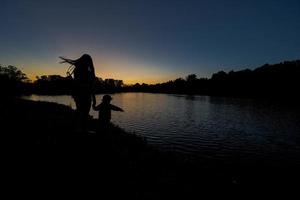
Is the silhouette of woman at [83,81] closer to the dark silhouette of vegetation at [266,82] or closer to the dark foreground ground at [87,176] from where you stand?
the dark foreground ground at [87,176]

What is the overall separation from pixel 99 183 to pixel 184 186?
381 cm

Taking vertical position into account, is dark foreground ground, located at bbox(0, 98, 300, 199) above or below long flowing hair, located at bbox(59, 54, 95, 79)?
below

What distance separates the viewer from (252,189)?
12172 mm

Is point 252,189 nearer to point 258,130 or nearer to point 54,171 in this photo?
point 54,171

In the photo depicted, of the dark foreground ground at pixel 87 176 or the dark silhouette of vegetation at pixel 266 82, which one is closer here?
the dark foreground ground at pixel 87 176

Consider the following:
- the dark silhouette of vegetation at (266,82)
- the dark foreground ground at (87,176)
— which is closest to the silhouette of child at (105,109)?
the dark foreground ground at (87,176)

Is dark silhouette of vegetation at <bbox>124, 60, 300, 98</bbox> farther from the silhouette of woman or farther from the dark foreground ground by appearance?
the silhouette of woman

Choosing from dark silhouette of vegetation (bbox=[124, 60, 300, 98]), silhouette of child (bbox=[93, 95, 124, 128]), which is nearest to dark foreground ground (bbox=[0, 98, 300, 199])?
silhouette of child (bbox=[93, 95, 124, 128])

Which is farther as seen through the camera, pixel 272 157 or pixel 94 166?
pixel 272 157

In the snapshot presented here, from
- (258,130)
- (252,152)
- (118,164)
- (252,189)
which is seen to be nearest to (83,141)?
(118,164)

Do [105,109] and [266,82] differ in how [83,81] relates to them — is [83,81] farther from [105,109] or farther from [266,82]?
[266,82]

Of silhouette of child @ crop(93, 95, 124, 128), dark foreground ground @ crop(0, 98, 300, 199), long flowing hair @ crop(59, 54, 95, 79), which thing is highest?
long flowing hair @ crop(59, 54, 95, 79)

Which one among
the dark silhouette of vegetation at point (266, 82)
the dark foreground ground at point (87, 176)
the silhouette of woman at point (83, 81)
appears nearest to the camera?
the dark foreground ground at point (87, 176)

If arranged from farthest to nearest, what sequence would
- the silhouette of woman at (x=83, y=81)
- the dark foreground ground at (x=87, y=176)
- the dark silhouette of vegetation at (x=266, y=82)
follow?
the dark silhouette of vegetation at (x=266, y=82) < the silhouette of woman at (x=83, y=81) < the dark foreground ground at (x=87, y=176)
